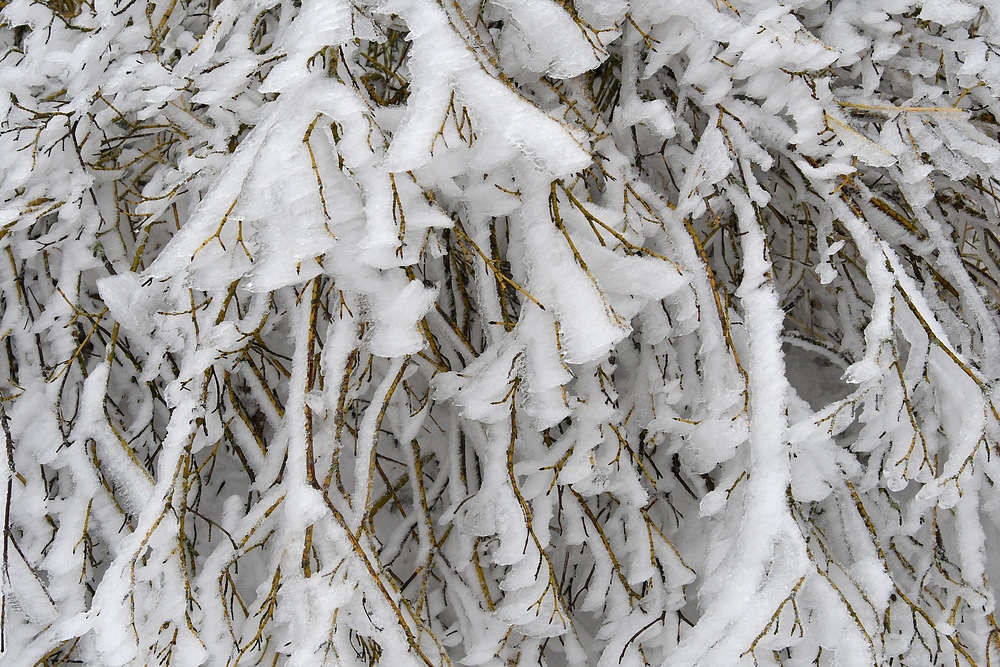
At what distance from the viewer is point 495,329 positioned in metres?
1.28

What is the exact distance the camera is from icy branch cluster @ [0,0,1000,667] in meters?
1.07

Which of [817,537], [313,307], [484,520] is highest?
[313,307]

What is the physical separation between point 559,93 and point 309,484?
843 mm

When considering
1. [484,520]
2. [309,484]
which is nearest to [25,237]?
[309,484]

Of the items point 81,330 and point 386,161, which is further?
point 81,330

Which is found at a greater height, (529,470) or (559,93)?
(559,93)

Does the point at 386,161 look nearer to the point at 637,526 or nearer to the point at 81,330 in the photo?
the point at 637,526

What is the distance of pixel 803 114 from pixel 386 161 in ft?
2.58

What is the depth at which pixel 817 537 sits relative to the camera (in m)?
1.36

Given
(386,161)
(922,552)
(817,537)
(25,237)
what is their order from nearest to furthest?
(386,161) < (817,537) < (25,237) < (922,552)

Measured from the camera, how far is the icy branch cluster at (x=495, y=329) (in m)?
1.07

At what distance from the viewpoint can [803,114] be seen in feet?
4.13

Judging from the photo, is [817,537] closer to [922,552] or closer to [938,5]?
[922,552]

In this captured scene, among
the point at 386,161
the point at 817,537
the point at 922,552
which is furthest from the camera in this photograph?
the point at 922,552
